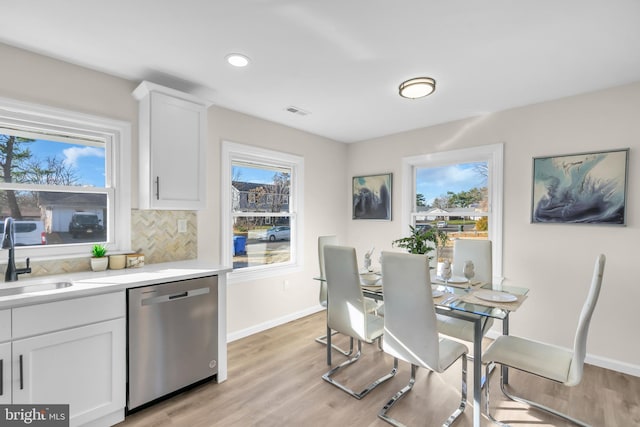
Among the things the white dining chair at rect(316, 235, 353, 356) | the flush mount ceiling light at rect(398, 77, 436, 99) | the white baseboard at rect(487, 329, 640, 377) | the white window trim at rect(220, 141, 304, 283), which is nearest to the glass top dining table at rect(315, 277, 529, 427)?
the white dining chair at rect(316, 235, 353, 356)

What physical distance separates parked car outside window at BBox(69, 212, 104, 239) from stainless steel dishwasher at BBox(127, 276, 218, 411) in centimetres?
83

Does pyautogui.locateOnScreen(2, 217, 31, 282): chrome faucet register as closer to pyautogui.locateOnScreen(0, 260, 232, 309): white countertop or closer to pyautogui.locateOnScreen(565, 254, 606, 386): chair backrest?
pyautogui.locateOnScreen(0, 260, 232, 309): white countertop

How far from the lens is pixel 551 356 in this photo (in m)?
1.90

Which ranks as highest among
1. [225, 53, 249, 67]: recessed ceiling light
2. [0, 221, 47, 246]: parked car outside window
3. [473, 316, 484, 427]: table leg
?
[225, 53, 249, 67]: recessed ceiling light

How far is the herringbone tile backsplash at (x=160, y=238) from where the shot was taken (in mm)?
2525

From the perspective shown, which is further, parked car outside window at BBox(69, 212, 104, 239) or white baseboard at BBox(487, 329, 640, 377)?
white baseboard at BBox(487, 329, 640, 377)

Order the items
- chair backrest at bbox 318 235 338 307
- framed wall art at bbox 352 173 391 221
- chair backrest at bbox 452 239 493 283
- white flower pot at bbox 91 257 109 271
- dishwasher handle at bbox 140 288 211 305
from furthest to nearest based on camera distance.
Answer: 1. framed wall art at bbox 352 173 391 221
2. chair backrest at bbox 318 235 338 307
3. chair backrest at bbox 452 239 493 283
4. white flower pot at bbox 91 257 109 271
5. dishwasher handle at bbox 140 288 211 305

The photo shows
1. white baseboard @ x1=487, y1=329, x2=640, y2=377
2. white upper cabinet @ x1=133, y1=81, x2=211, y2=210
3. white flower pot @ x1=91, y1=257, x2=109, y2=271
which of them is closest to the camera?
white flower pot @ x1=91, y1=257, x2=109, y2=271

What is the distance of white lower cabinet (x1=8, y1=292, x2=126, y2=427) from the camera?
1604mm

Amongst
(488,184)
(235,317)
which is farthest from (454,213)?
(235,317)

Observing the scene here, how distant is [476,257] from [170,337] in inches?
105

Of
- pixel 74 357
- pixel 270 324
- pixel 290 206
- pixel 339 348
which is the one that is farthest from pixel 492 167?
pixel 74 357

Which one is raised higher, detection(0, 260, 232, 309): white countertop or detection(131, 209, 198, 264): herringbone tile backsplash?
detection(131, 209, 198, 264): herringbone tile backsplash

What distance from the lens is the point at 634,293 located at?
8.20ft
